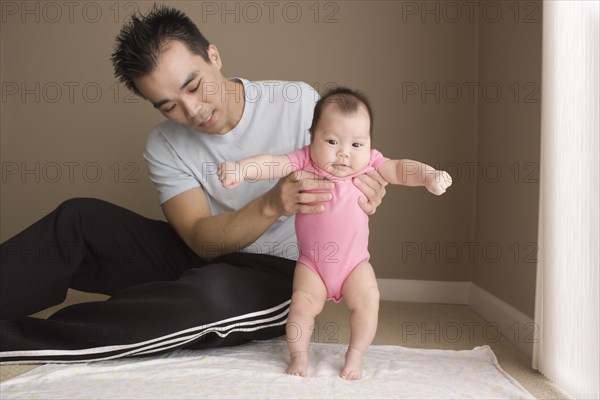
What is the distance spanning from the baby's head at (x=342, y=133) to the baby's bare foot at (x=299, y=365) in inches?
17.7

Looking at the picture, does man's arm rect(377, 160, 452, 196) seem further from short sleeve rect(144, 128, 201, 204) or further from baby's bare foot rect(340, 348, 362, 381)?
short sleeve rect(144, 128, 201, 204)

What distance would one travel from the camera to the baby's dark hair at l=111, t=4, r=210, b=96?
1.82 metres

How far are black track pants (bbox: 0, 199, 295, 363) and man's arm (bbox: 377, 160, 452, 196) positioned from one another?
45 cm

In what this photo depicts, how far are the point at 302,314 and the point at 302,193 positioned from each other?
0.29m

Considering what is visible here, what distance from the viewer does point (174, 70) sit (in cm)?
182

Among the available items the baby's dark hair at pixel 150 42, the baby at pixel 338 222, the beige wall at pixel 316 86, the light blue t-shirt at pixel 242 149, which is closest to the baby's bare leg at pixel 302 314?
the baby at pixel 338 222

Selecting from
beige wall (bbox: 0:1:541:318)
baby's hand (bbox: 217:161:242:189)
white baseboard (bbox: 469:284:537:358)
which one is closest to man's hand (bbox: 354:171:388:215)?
baby's hand (bbox: 217:161:242:189)

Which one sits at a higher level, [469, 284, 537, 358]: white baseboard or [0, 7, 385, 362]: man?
[0, 7, 385, 362]: man

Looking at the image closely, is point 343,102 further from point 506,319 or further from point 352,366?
point 506,319

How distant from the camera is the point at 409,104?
9.25 feet

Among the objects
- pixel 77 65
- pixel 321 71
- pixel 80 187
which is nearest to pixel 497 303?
pixel 321 71

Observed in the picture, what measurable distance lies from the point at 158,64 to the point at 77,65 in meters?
1.35

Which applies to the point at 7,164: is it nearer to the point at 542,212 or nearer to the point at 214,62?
the point at 214,62

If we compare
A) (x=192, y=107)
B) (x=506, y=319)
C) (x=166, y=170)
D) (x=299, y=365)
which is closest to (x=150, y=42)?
(x=192, y=107)
